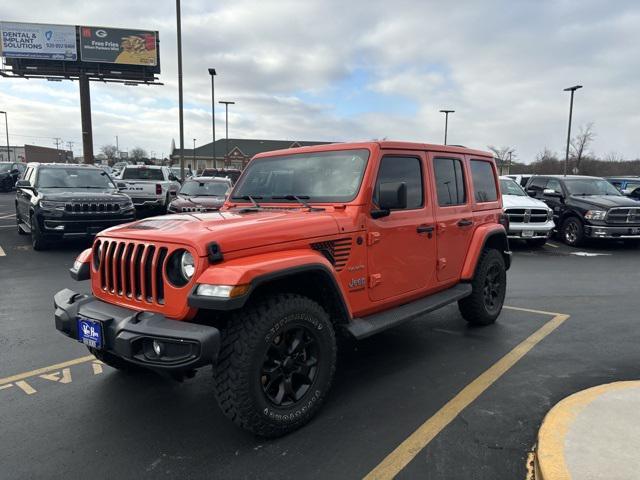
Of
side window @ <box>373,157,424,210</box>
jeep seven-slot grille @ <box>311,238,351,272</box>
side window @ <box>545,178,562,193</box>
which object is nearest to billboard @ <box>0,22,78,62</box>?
side window @ <box>545,178,562,193</box>

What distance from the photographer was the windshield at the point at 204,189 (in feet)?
43.5

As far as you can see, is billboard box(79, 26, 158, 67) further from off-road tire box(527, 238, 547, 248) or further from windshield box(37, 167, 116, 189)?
off-road tire box(527, 238, 547, 248)

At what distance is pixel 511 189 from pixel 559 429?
11089 millimetres

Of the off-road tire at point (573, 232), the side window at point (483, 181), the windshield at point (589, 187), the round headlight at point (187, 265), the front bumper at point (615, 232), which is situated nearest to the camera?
the round headlight at point (187, 265)

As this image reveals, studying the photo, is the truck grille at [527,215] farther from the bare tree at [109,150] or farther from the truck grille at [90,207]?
the bare tree at [109,150]

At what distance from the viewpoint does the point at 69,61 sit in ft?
118

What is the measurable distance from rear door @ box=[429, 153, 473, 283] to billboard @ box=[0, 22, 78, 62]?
3855cm

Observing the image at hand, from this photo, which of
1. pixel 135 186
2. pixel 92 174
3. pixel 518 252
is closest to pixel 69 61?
pixel 135 186

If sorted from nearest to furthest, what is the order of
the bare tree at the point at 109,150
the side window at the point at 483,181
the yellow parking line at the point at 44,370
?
1. the yellow parking line at the point at 44,370
2. the side window at the point at 483,181
3. the bare tree at the point at 109,150

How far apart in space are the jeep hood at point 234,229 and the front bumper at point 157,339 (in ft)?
1.56

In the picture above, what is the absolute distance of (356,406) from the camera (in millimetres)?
3570

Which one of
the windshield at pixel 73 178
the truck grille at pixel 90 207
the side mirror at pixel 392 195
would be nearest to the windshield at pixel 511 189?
the truck grille at pixel 90 207

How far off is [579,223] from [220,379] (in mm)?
12043

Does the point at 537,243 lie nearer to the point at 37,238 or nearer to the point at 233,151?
the point at 37,238
